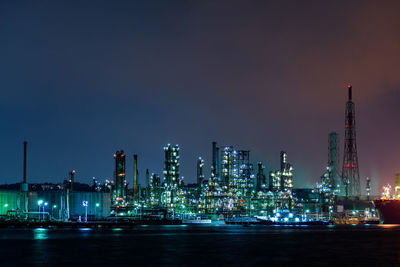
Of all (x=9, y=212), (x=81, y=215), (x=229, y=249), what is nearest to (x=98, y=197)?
(x=81, y=215)

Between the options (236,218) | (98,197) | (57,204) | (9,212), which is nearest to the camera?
(9,212)

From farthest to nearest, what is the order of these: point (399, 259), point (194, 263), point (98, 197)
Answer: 1. point (98, 197)
2. point (399, 259)
3. point (194, 263)

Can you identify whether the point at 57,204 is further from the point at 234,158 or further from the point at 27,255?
the point at 27,255

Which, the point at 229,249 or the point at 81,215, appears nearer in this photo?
the point at 229,249

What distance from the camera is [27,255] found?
173ft

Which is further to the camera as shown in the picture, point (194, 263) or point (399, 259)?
point (399, 259)

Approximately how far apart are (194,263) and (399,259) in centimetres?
1780

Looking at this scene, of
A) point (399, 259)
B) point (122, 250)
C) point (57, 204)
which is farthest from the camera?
point (57, 204)

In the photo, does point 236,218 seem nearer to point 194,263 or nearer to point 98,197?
point 98,197

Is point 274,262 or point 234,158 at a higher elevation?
point 234,158

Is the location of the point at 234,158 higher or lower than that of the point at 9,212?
higher

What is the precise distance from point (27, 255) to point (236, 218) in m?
148

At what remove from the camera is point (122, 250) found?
5831 centimetres

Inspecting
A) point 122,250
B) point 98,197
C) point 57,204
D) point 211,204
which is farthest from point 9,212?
point 122,250
